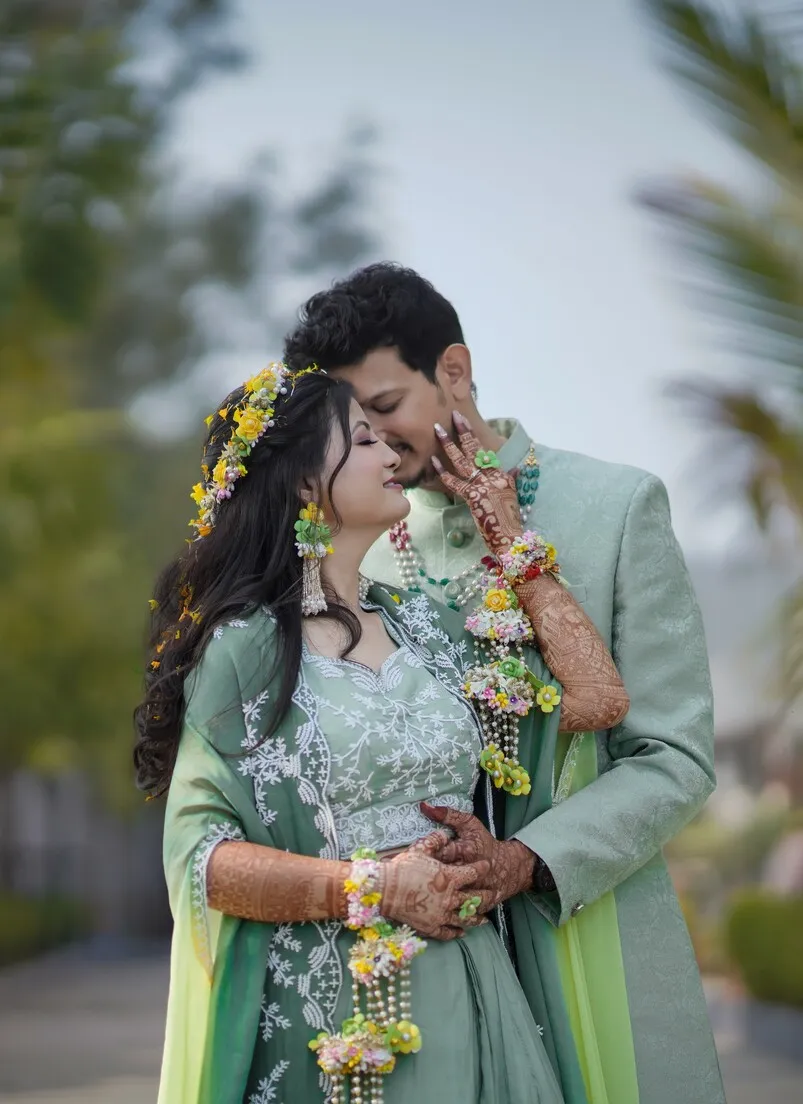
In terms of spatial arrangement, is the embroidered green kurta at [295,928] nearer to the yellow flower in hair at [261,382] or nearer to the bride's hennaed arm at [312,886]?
the bride's hennaed arm at [312,886]

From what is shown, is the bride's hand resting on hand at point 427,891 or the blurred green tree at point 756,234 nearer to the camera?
the bride's hand resting on hand at point 427,891

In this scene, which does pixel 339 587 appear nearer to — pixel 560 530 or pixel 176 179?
pixel 560 530

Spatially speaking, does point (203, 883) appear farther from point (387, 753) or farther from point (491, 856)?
point (491, 856)

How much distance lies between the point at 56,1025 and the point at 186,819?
7807mm

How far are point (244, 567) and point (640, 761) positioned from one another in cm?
68

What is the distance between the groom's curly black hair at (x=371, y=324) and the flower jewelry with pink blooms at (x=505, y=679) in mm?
393

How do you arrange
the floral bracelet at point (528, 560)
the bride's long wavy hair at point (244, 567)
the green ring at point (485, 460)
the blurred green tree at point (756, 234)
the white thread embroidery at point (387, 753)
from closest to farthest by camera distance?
the white thread embroidery at point (387, 753)
the bride's long wavy hair at point (244, 567)
the floral bracelet at point (528, 560)
the green ring at point (485, 460)
the blurred green tree at point (756, 234)

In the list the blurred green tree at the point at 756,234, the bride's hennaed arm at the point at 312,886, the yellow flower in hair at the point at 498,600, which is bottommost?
the bride's hennaed arm at the point at 312,886

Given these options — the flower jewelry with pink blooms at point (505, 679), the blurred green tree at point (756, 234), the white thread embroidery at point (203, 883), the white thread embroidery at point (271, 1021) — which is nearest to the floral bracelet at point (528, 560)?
the flower jewelry with pink blooms at point (505, 679)

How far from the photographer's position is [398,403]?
253 cm

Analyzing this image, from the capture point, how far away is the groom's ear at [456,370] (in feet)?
8.57

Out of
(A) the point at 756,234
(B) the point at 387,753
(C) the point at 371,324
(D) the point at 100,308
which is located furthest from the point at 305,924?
(D) the point at 100,308

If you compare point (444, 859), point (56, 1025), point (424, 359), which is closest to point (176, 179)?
point (56, 1025)

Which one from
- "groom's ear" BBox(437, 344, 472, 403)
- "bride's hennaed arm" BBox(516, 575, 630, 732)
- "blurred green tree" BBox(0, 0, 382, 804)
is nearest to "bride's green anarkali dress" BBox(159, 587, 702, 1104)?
"bride's hennaed arm" BBox(516, 575, 630, 732)
